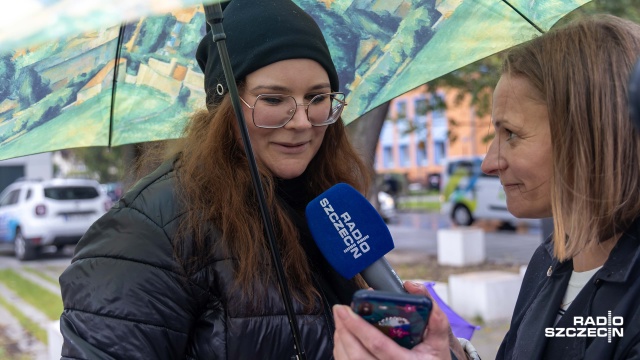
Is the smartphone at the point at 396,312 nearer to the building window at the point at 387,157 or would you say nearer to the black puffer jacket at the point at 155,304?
the black puffer jacket at the point at 155,304

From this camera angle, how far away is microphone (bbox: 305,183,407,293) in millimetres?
1615

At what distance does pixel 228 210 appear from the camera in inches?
70.2

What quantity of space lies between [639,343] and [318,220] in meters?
0.80

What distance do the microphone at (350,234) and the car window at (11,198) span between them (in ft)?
53.1

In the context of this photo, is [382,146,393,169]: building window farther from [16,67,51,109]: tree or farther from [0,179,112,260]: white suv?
[16,67,51,109]: tree

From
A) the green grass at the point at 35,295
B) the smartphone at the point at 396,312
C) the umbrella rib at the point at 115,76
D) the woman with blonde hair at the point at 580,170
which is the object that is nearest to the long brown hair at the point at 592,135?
the woman with blonde hair at the point at 580,170

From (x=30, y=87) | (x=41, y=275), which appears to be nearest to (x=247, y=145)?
(x=30, y=87)

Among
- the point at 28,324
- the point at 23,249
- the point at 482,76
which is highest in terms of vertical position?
the point at 482,76

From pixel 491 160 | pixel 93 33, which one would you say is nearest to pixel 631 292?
pixel 491 160

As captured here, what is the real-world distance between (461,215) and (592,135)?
17.6m

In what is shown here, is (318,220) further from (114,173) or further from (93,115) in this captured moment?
(114,173)

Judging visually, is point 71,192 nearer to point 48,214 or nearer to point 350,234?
point 48,214

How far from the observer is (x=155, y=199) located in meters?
1.71

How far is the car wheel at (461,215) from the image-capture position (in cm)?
1856
